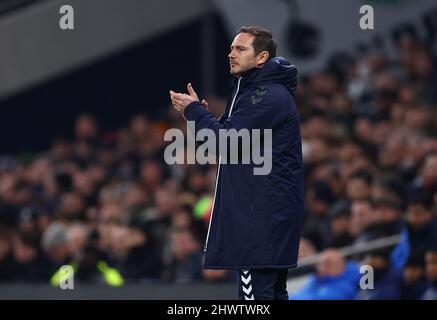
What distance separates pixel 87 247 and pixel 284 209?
227 inches

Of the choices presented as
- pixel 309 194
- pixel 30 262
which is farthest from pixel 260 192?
pixel 30 262

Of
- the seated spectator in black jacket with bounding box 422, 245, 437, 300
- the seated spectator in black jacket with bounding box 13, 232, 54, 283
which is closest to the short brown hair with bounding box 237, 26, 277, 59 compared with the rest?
the seated spectator in black jacket with bounding box 422, 245, 437, 300

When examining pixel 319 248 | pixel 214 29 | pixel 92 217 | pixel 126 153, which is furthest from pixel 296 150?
pixel 214 29

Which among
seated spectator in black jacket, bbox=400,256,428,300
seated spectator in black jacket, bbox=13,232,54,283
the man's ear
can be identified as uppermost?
the man's ear

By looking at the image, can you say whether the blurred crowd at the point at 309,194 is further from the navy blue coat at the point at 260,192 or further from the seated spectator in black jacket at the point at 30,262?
the navy blue coat at the point at 260,192

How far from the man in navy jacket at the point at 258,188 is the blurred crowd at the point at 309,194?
8.97 ft

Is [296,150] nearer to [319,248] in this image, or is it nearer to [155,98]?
[319,248]

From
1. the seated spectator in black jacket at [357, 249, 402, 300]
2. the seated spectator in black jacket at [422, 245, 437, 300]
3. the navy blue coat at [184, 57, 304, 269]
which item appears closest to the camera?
the navy blue coat at [184, 57, 304, 269]

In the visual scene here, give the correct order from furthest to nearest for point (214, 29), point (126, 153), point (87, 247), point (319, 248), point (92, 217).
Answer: point (214, 29) → point (126, 153) → point (92, 217) → point (87, 247) → point (319, 248)

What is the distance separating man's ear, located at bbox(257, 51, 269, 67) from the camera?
596 cm

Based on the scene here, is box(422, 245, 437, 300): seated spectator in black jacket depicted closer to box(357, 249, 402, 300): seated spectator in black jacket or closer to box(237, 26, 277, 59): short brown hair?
box(357, 249, 402, 300): seated spectator in black jacket

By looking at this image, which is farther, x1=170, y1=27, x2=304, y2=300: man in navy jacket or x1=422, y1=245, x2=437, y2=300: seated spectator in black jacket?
x1=422, y1=245, x2=437, y2=300: seated spectator in black jacket

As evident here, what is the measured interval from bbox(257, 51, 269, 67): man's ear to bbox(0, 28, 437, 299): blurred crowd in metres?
2.87

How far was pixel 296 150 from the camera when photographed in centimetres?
594
